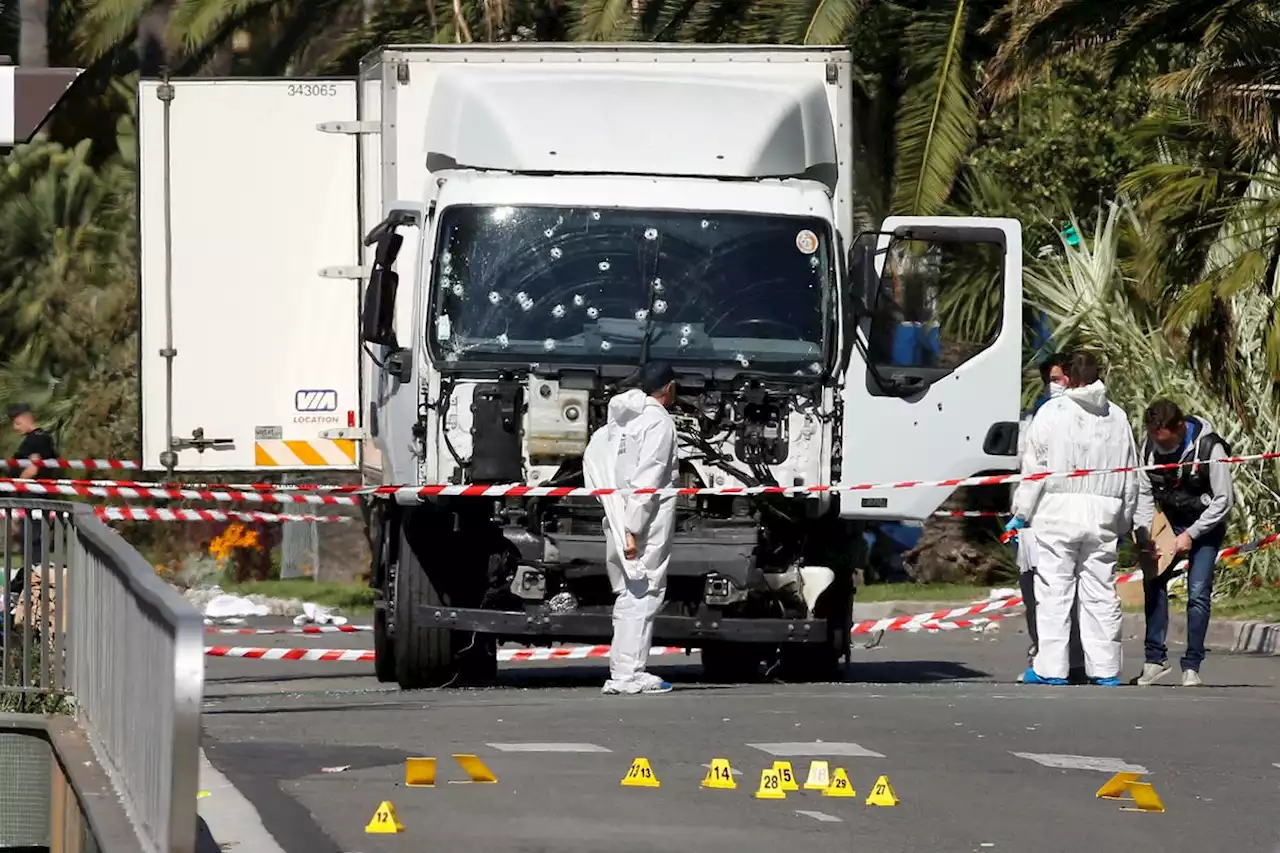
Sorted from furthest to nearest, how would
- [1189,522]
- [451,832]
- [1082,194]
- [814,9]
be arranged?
[1082,194] < [814,9] < [1189,522] < [451,832]

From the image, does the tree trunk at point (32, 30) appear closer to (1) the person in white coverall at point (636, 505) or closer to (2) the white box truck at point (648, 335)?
(2) the white box truck at point (648, 335)

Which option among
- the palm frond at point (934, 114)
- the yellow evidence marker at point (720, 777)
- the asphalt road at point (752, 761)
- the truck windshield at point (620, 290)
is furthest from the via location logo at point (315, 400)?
the palm frond at point (934, 114)

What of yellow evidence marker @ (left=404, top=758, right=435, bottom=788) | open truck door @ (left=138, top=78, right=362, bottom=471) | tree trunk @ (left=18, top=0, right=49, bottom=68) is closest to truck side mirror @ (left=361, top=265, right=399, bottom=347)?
open truck door @ (left=138, top=78, right=362, bottom=471)

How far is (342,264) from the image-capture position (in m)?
14.2

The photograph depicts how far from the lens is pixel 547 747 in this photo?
9.89 meters

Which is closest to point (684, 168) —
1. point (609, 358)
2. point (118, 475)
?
point (609, 358)

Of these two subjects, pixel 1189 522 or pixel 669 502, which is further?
pixel 1189 522

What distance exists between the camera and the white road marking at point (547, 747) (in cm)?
979

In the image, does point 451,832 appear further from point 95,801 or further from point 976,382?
point 976,382

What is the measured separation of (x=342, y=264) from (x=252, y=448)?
117 cm

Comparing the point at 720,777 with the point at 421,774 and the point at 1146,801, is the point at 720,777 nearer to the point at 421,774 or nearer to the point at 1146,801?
the point at 421,774

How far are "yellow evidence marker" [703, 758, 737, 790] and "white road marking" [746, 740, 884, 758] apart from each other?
2.96 feet

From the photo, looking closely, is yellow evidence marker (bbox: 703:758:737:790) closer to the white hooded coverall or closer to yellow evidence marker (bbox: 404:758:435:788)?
yellow evidence marker (bbox: 404:758:435:788)

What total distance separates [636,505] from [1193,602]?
357 centimetres
